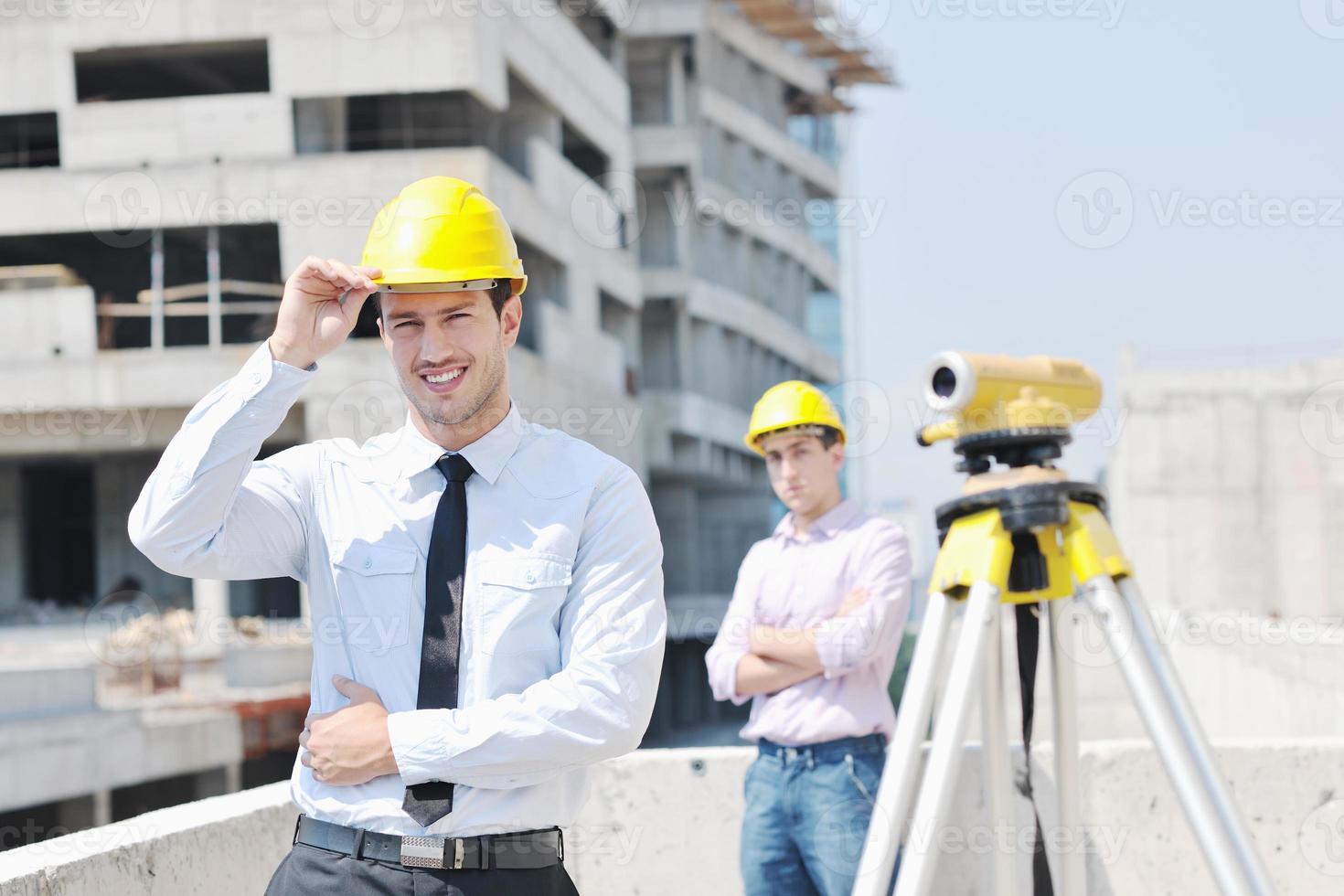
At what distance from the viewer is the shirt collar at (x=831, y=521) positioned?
4879 mm

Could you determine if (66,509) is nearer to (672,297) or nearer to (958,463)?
(672,297)

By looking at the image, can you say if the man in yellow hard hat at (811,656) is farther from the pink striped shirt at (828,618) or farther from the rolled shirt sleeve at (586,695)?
the rolled shirt sleeve at (586,695)

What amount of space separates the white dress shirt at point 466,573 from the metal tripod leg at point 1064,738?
2.49 ft

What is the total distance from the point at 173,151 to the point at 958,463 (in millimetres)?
23458

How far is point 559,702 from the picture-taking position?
252cm

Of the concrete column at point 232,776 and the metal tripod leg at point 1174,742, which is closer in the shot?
the metal tripod leg at point 1174,742

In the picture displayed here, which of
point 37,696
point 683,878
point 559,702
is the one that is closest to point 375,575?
point 559,702

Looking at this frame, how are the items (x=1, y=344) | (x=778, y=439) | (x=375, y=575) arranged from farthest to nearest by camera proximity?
(x=1, y=344)
(x=778, y=439)
(x=375, y=575)

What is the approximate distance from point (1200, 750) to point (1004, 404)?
0.71 m

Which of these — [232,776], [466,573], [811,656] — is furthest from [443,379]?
[232,776]

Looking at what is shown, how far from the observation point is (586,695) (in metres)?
2.54

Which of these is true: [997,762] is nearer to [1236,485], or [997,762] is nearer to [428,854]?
[428,854]

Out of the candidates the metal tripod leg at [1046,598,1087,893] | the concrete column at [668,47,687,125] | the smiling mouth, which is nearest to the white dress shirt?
the smiling mouth

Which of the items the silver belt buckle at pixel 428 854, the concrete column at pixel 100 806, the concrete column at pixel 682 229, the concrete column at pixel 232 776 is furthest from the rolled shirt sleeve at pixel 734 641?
the concrete column at pixel 682 229
